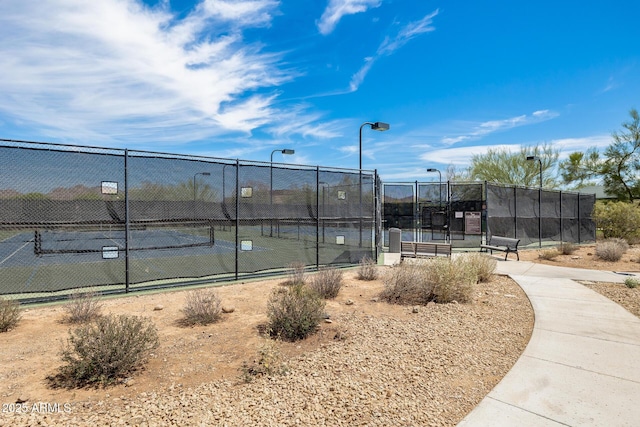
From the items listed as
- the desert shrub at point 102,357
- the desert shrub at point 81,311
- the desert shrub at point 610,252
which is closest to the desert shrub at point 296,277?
the desert shrub at point 81,311

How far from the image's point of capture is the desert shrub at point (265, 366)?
405cm

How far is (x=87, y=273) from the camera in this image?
30.9 feet

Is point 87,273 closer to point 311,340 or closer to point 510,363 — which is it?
point 311,340

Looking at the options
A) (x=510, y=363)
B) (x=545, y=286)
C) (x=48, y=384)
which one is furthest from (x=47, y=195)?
(x=545, y=286)

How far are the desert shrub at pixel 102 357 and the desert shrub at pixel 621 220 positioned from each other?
24.6m

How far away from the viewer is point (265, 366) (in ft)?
13.4

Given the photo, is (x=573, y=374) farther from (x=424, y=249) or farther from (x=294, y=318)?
(x=424, y=249)

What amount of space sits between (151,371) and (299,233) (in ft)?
32.4

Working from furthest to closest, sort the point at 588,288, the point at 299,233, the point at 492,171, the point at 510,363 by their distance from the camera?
the point at 492,171 → the point at 299,233 → the point at 588,288 → the point at 510,363

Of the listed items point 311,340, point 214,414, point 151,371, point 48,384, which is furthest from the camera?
point 311,340

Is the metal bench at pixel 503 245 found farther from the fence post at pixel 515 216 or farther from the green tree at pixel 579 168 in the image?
the green tree at pixel 579 168

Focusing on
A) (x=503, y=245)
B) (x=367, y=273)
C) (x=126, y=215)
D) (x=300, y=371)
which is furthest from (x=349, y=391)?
(x=503, y=245)

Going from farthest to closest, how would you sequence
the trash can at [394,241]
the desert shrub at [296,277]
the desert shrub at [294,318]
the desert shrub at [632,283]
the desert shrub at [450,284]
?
the trash can at [394,241] < the desert shrub at [632,283] < the desert shrub at [296,277] < the desert shrub at [450,284] < the desert shrub at [294,318]

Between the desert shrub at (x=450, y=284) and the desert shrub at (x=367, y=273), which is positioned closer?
the desert shrub at (x=450, y=284)
